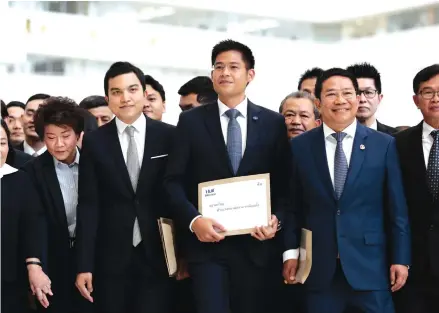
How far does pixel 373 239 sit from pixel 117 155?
4.64ft

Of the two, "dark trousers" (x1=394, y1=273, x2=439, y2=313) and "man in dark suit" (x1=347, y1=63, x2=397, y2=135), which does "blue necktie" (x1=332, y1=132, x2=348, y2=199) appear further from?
"man in dark suit" (x1=347, y1=63, x2=397, y2=135)

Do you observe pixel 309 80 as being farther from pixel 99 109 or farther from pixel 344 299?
pixel 344 299

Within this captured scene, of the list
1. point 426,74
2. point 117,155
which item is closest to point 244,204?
point 117,155

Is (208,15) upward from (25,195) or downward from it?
upward

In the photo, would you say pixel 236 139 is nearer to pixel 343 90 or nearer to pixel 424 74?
pixel 343 90

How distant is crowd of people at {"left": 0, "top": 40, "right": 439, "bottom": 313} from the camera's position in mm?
3525

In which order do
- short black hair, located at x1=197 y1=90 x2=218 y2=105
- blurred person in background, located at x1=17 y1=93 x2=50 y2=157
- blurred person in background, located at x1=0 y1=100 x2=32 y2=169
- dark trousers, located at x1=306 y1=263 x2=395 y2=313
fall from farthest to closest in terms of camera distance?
blurred person in background, located at x1=17 y1=93 x2=50 y2=157, short black hair, located at x1=197 y1=90 x2=218 y2=105, blurred person in background, located at x1=0 y1=100 x2=32 y2=169, dark trousers, located at x1=306 y1=263 x2=395 y2=313

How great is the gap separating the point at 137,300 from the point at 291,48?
37.6 feet

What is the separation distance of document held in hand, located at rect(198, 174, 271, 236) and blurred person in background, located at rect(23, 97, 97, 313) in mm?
1040

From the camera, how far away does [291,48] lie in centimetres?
1479

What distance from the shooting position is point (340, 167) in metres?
3.56

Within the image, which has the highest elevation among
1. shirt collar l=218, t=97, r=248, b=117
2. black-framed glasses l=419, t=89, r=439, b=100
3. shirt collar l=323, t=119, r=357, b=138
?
black-framed glasses l=419, t=89, r=439, b=100

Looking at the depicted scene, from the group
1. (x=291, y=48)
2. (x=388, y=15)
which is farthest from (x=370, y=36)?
(x=291, y=48)

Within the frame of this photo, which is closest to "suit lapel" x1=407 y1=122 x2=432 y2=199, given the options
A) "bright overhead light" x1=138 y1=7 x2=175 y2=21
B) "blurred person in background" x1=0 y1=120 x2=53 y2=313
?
"blurred person in background" x1=0 y1=120 x2=53 y2=313
